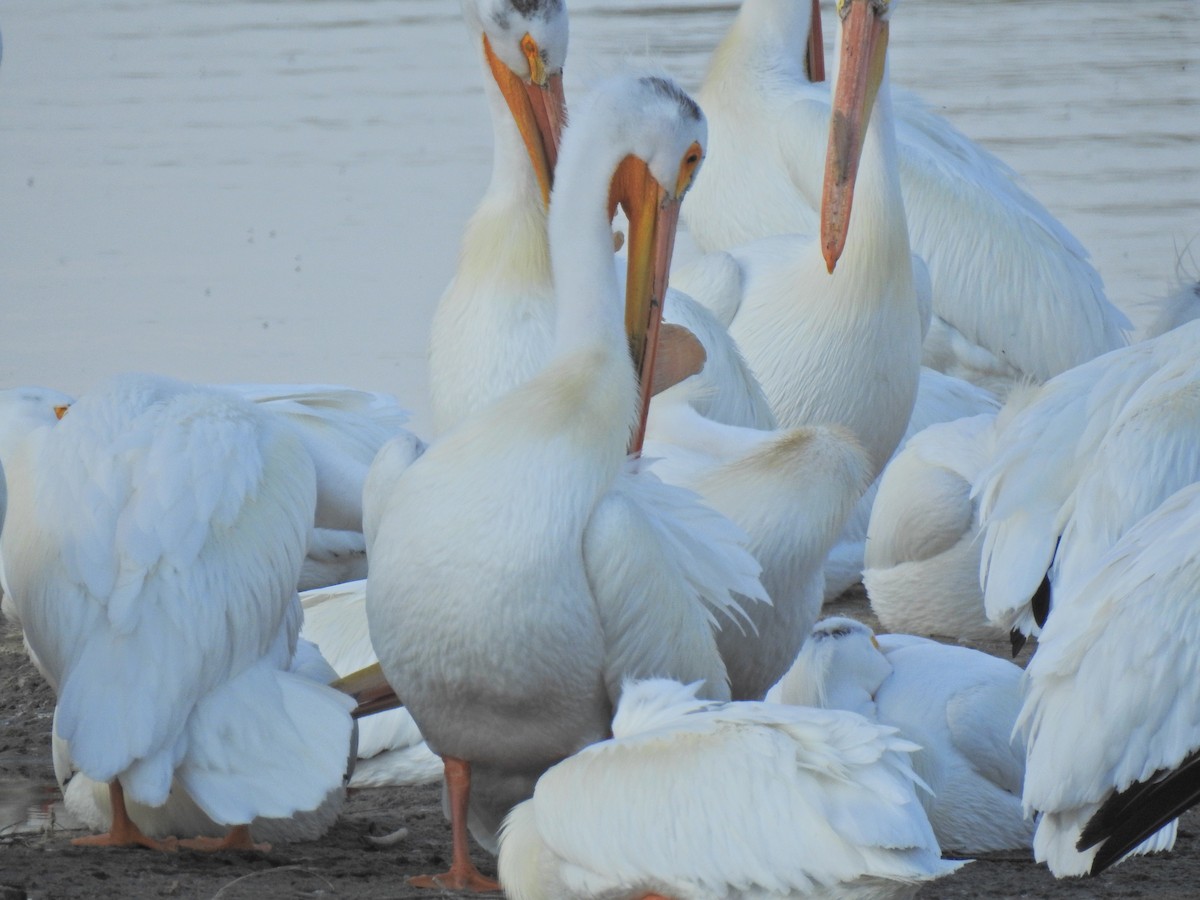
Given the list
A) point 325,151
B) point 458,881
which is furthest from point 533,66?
point 325,151

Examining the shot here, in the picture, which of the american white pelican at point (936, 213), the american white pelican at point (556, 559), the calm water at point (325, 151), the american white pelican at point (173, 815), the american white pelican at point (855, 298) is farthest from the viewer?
the calm water at point (325, 151)

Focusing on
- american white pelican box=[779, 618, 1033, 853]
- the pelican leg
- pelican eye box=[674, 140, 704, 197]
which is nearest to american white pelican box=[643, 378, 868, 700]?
american white pelican box=[779, 618, 1033, 853]

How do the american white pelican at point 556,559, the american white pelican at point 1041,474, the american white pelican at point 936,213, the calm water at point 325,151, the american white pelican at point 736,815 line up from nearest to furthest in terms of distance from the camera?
the american white pelican at point 736,815 → the american white pelican at point 556,559 → the american white pelican at point 1041,474 → the american white pelican at point 936,213 → the calm water at point 325,151

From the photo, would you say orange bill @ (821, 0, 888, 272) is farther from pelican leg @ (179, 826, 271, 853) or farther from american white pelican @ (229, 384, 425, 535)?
pelican leg @ (179, 826, 271, 853)

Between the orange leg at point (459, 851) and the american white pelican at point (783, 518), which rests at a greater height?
the american white pelican at point (783, 518)

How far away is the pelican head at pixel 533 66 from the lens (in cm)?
419

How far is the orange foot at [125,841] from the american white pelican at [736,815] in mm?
846

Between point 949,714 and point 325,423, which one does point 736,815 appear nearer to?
point 949,714

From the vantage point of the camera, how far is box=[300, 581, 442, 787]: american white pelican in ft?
13.2

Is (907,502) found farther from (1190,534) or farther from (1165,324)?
(1190,534)

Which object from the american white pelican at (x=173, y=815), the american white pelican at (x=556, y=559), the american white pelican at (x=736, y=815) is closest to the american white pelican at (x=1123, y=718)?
the american white pelican at (x=736, y=815)

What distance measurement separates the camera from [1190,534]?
9.59 ft

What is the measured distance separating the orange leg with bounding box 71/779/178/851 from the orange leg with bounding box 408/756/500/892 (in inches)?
20.3

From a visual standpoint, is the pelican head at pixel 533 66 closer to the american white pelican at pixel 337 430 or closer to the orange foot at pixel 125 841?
the american white pelican at pixel 337 430
